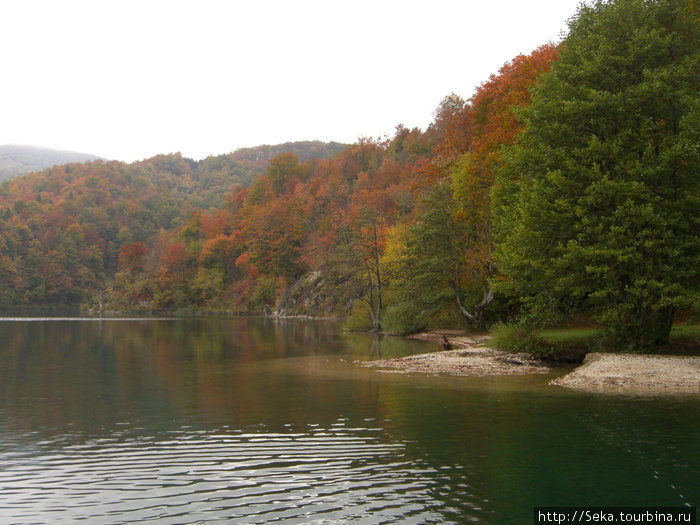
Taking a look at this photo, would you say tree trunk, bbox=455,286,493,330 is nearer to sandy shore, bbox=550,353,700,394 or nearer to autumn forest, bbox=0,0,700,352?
autumn forest, bbox=0,0,700,352

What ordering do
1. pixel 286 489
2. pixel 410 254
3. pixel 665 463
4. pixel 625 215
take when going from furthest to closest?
1. pixel 410 254
2. pixel 625 215
3. pixel 665 463
4. pixel 286 489

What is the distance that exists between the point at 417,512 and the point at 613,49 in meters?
23.0

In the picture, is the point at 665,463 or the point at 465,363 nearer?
the point at 665,463

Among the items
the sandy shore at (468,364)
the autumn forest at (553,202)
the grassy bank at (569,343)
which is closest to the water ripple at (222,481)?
the sandy shore at (468,364)

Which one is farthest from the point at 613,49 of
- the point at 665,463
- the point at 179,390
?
the point at 179,390

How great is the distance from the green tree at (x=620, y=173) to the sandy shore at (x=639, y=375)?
2220 millimetres

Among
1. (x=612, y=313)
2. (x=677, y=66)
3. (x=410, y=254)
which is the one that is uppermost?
(x=677, y=66)

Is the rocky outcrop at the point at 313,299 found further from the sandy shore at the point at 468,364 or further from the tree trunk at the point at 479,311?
the sandy shore at the point at 468,364

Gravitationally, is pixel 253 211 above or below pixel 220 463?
above

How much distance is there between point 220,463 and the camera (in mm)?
11805

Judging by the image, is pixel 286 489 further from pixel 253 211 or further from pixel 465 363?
pixel 253 211

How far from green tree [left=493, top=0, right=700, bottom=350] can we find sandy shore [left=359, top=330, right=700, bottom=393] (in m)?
2.22

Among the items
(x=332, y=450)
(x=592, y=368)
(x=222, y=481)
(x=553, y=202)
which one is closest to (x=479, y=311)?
(x=553, y=202)

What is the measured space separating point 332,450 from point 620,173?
59.0 ft
